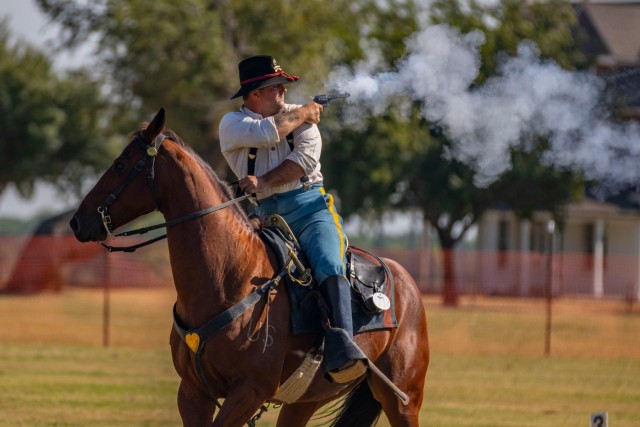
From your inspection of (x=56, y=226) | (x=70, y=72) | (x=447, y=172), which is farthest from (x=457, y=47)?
(x=70, y=72)

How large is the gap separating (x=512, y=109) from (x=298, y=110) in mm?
4737

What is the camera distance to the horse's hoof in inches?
321

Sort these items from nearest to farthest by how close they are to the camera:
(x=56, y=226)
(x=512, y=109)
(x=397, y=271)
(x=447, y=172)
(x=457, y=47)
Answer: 1. (x=397, y=271)
2. (x=457, y=47)
3. (x=512, y=109)
4. (x=447, y=172)
5. (x=56, y=226)

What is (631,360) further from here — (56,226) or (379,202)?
(56,226)

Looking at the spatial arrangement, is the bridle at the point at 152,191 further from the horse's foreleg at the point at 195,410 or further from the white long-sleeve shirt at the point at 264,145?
the horse's foreleg at the point at 195,410

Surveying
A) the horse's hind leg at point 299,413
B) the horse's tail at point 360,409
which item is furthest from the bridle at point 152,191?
the horse's tail at point 360,409

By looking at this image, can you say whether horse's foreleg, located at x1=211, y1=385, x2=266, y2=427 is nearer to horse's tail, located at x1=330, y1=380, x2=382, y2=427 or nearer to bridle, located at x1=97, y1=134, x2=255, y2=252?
bridle, located at x1=97, y1=134, x2=255, y2=252

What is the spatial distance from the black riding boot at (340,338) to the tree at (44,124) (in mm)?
48777

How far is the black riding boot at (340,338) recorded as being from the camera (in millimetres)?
8102

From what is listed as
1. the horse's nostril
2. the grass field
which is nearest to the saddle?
the horse's nostril

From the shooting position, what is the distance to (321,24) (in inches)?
1863

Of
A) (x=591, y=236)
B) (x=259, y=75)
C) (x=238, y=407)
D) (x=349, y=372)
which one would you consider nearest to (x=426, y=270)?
(x=591, y=236)

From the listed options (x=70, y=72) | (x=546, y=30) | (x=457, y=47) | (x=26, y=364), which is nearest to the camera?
(x=457, y=47)

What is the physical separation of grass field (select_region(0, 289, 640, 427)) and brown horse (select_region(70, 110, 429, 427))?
497cm
